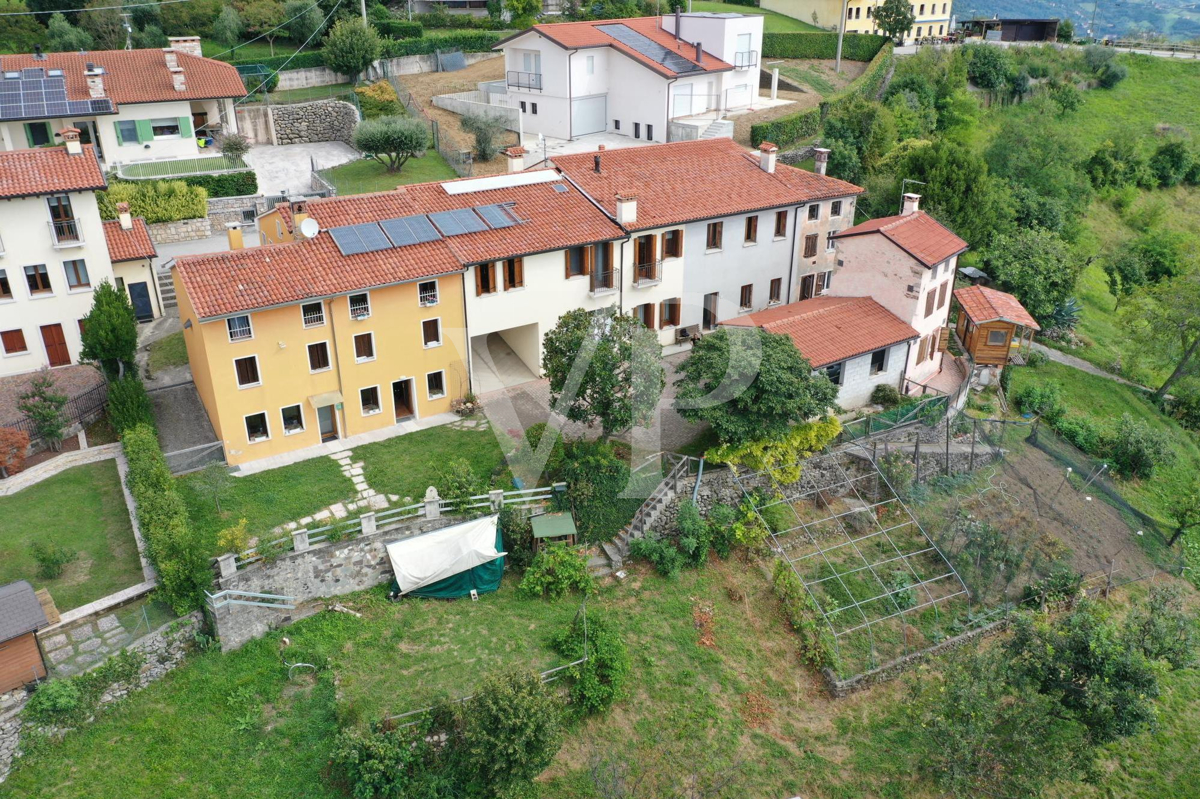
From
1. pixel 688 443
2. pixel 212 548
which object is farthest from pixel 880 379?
pixel 212 548

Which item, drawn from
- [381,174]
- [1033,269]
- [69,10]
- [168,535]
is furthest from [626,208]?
[69,10]

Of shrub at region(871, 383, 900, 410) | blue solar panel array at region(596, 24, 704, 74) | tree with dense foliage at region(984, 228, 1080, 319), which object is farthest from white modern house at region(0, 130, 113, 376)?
tree with dense foliage at region(984, 228, 1080, 319)

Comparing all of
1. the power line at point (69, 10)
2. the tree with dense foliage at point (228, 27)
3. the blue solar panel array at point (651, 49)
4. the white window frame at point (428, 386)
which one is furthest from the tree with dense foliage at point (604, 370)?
the power line at point (69, 10)

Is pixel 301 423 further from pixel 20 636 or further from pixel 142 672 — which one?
pixel 20 636

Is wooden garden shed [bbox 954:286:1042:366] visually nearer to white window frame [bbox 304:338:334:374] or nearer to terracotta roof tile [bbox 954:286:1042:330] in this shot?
terracotta roof tile [bbox 954:286:1042:330]

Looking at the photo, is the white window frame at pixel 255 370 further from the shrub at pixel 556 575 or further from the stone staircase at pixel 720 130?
the stone staircase at pixel 720 130

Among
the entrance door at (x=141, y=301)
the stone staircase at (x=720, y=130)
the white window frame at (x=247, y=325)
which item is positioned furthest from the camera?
the stone staircase at (x=720, y=130)

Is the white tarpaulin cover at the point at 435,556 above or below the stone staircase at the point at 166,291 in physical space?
below
